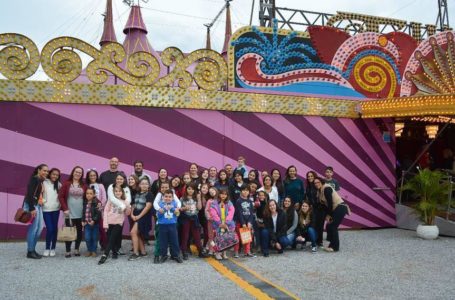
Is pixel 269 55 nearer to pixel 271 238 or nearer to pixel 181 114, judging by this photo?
pixel 181 114

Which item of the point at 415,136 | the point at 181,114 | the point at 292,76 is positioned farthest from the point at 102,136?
the point at 415,136

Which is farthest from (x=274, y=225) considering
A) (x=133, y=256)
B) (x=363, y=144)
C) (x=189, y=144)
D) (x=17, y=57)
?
(x=17, y=57)

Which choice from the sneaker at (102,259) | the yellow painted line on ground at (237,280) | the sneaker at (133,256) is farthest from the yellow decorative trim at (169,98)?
the yellow painted line on ground at (237,280)

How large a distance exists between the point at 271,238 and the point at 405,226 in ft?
15.7

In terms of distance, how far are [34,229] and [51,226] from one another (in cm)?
28

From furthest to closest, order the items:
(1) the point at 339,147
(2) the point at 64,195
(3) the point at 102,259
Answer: (1) the point at 339,147 → (2) the point at 64,195 → (3) the point at 102,259

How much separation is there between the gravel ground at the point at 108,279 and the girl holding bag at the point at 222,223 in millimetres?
413

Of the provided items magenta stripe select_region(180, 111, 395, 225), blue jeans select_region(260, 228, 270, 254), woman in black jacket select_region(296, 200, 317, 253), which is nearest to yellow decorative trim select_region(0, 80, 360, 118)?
magenta stripe select_region(180, 111, 395, 225)

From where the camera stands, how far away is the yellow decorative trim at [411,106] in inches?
353

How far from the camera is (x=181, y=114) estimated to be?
9.15m

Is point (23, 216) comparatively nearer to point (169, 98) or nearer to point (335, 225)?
point (169, 98)

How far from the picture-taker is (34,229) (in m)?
6.84

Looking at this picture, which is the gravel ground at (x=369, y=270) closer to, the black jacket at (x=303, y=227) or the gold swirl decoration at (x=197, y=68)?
the black jacket at (x=303, y=227)

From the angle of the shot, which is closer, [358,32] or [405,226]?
[405,226]
